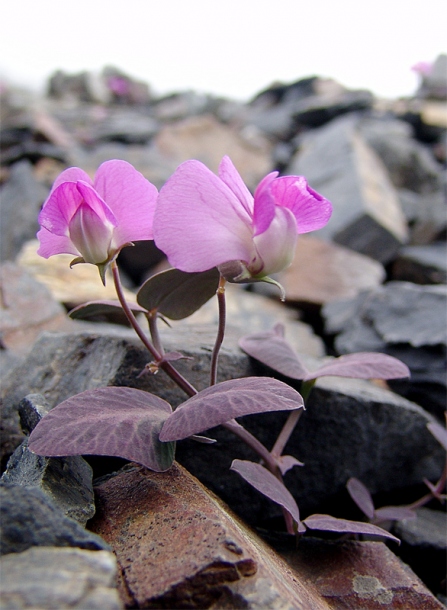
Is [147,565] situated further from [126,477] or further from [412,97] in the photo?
[412,97]

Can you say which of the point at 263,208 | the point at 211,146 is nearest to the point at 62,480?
the point at 263,208

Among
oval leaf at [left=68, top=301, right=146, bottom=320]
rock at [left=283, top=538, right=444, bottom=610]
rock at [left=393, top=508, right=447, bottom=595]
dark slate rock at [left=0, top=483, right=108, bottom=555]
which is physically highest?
oval leaf at [left=68, top=301, right=146, bottom=320]

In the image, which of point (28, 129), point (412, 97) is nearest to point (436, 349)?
point (28, 129)

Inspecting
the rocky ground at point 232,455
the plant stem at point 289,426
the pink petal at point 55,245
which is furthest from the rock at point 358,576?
the pink petal at point 55,245

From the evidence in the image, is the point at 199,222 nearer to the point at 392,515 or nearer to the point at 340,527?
the point at 340,527

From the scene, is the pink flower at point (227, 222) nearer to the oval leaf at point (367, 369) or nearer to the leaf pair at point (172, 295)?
the leaf pair at point (172, 295)

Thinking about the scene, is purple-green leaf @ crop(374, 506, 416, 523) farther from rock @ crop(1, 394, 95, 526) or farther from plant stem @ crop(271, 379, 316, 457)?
rock @ crop(1, 394, 95, 526)

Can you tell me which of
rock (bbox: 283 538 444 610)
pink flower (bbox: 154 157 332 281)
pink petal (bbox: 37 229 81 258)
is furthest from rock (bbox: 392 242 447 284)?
pink petal (bbox: 37 229 81 258)
